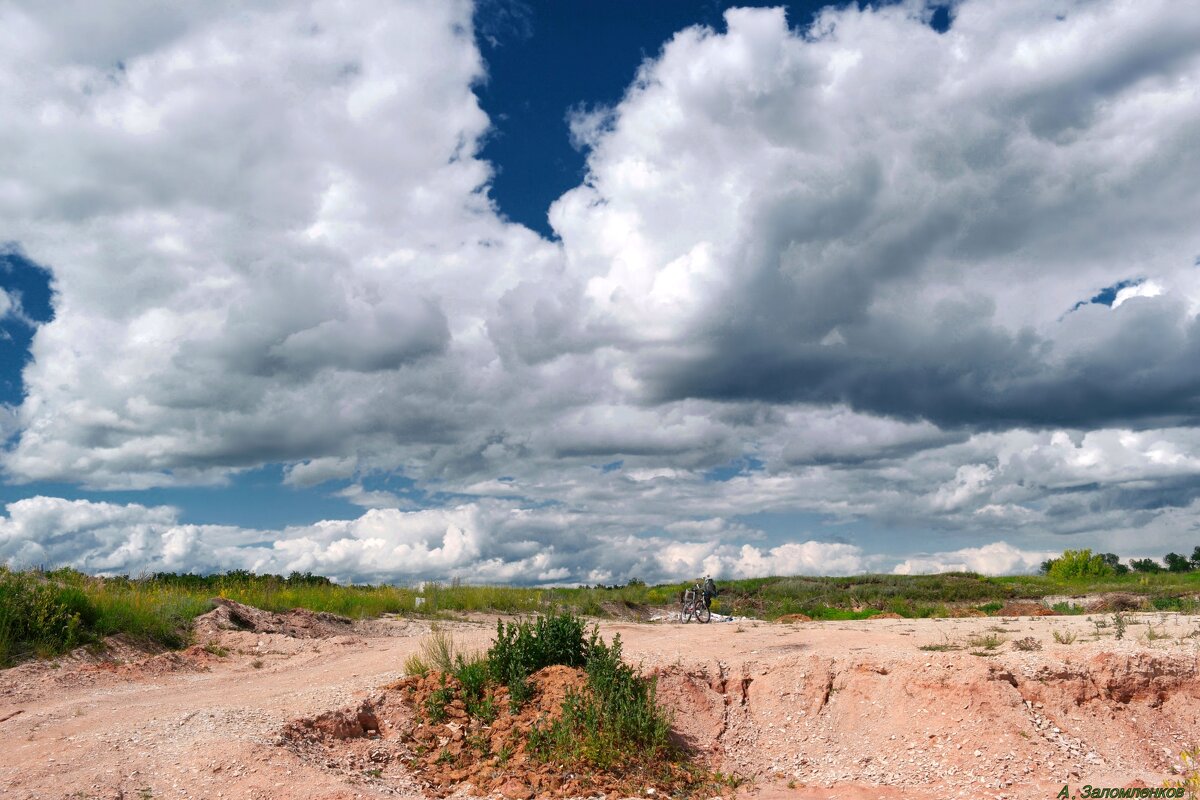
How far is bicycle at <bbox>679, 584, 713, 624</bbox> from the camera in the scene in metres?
24.9

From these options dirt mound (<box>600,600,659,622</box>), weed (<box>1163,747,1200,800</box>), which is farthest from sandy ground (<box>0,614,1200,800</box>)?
dirt mound (<box>600,600,659,622</box>)

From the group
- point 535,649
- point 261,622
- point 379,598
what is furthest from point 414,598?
point 535,649

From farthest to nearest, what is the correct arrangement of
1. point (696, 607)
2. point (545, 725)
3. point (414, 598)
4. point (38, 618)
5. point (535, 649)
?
point (414, 598)
point (696, 607)
point (38, 618)
point (535, 649)
point (545, 725)

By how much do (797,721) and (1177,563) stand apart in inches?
2701

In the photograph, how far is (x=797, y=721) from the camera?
11672mm

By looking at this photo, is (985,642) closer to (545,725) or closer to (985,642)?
(985,642)

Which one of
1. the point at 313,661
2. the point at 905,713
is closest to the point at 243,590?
the point at 313,661

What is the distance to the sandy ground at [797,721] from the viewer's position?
938 cm

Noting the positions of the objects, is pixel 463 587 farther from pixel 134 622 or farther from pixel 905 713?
pixel 905 713

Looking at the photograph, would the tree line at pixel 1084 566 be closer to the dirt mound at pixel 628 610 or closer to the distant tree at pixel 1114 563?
the distant tree at pixel 1114 563

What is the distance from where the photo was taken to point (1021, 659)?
11953 mm

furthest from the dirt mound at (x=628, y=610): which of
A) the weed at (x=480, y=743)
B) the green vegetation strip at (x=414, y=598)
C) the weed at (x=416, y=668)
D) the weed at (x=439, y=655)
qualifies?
the weed at (x=480, y=743)

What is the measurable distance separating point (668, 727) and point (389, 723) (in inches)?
147

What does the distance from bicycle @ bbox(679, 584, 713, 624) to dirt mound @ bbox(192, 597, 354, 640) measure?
9.60m
